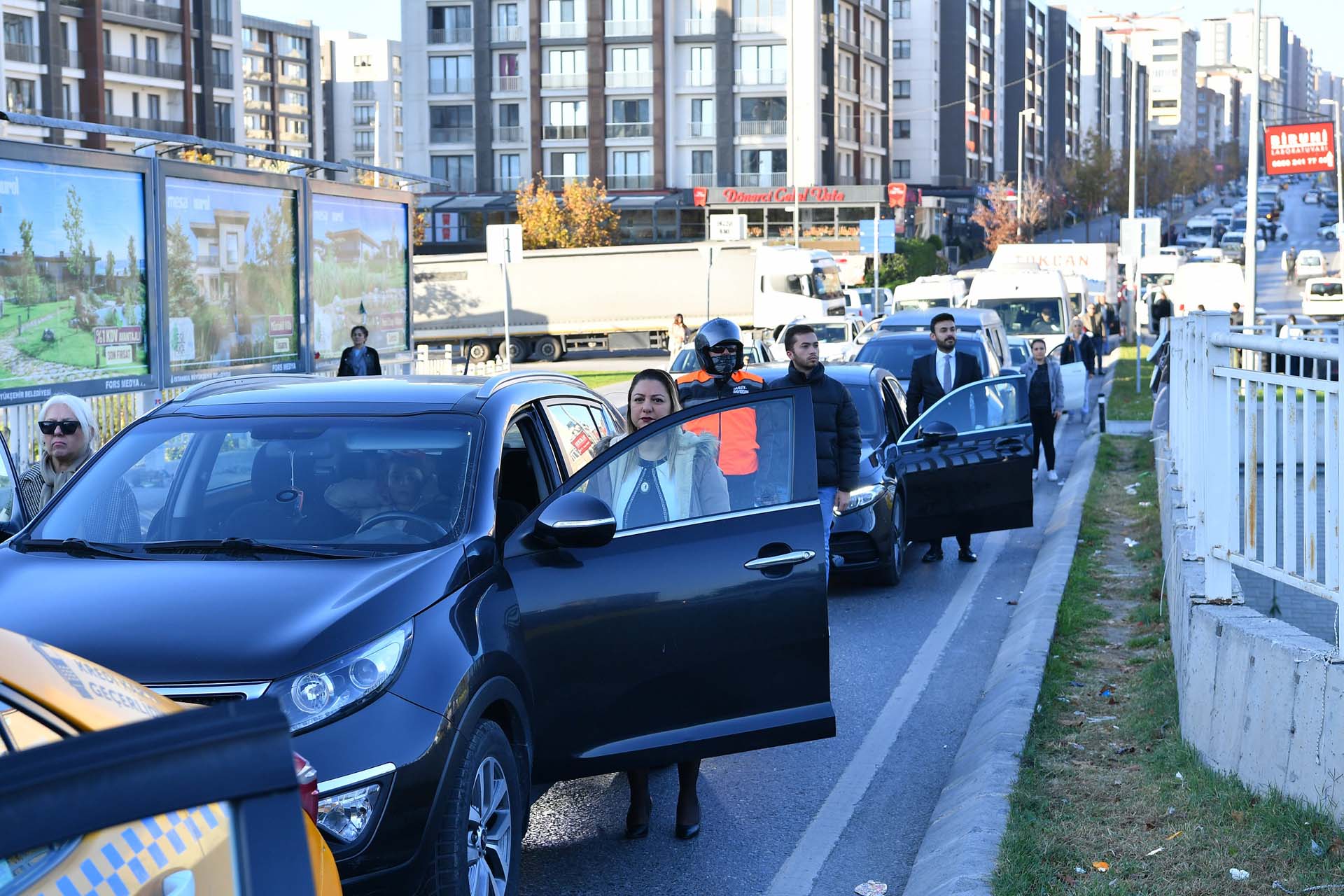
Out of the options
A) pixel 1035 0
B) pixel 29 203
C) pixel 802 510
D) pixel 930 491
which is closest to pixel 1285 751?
pixel 802 510

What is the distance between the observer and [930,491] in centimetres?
1184

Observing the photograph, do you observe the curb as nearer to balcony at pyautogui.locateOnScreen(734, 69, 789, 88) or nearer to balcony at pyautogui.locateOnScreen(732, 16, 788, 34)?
balcony at pyautogui.locateOnScreen(734, 69, 789, 88)

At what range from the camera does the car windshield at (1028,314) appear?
30.6m

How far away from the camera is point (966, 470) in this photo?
1179 centimetres

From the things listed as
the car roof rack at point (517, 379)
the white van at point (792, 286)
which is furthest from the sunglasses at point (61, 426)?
the white van at point (792, 286)

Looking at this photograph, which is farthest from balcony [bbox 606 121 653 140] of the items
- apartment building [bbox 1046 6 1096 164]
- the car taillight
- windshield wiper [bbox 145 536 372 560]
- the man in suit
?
the car taillight

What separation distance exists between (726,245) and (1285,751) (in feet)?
153

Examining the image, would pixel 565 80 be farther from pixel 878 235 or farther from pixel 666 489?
pixel 666 489

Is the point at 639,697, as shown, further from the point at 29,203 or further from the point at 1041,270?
the point at 1041,270

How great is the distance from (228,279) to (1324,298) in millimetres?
50642

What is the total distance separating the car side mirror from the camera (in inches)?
197

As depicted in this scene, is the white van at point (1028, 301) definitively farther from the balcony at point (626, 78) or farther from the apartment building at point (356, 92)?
the apartment building at point (356, 92)

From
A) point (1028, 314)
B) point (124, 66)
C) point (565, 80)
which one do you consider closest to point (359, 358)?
point (1028, 314)

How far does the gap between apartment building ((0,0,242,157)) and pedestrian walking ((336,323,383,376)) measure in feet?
121
